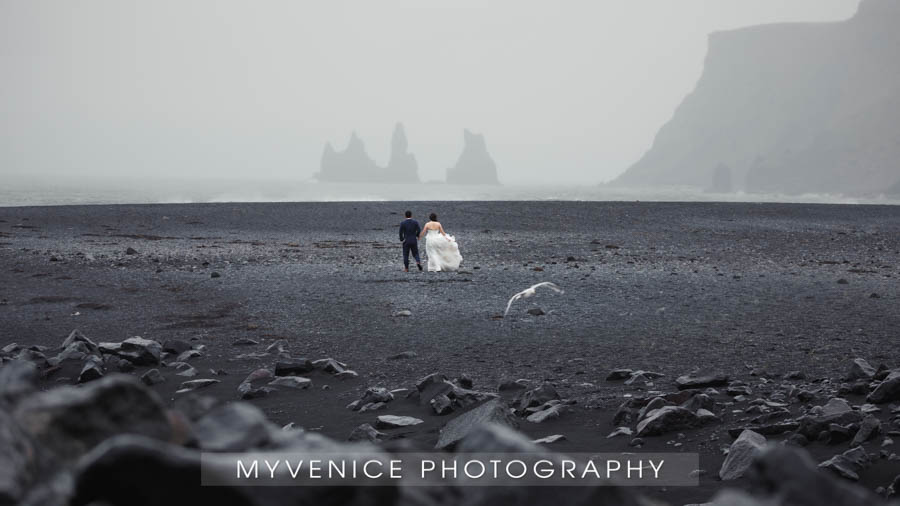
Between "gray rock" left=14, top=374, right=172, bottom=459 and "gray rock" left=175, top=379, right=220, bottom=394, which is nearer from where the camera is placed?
"gray rock" left=14, top=374, right=172, bottom=459

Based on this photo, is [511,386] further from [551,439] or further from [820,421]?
[820,421]

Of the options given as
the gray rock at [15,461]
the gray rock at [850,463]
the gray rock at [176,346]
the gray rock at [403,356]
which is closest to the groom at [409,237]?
the gray rock at [403,356]

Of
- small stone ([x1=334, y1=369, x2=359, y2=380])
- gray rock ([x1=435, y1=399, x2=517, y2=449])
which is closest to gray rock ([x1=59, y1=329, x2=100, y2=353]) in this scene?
small stone ([x1=334, y1=369, x2=359, y2=380])

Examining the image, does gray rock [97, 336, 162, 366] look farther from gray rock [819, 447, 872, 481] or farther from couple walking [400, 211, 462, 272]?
couple walking [400, 211, 462, 272]

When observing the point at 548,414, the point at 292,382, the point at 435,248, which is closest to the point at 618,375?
the point at 548,414

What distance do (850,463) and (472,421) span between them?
3.14m

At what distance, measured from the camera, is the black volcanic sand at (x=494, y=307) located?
8.56 m

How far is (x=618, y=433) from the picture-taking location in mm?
6793

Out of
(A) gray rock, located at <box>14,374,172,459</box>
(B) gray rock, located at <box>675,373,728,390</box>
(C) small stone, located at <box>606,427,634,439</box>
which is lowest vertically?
(C) small stone, located at <box>606,427,634,439</box>

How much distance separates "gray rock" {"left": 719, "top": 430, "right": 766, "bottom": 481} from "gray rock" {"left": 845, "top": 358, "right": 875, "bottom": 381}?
9.83 feet

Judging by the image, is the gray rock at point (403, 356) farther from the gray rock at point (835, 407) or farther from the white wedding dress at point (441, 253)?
the white wedding dress at point (441, 253)

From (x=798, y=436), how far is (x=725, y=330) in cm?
536

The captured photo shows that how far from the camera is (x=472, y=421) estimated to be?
21.6ft

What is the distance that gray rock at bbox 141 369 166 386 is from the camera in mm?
8602
